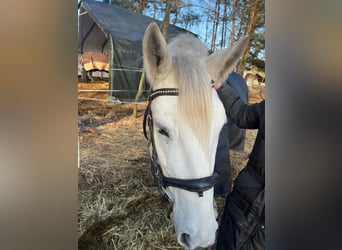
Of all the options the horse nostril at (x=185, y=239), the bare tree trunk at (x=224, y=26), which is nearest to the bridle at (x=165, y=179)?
the horse nostril at (x=185, y=239)

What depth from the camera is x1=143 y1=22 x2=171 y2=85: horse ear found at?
852 millimetres

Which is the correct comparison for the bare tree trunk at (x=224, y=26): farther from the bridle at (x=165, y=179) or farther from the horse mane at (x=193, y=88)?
the bridle at (x=165, y=179)

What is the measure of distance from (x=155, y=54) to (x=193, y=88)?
157 mm

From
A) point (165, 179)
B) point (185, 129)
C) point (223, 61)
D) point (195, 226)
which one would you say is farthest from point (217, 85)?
point (195, 226)

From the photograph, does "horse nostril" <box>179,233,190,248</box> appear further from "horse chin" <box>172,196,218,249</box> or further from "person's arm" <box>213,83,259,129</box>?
"person's arm" <box>213,83,259,129</box>

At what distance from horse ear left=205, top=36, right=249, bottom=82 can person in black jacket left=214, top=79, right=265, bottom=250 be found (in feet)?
0.43

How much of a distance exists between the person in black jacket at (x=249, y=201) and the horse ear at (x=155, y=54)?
31cm

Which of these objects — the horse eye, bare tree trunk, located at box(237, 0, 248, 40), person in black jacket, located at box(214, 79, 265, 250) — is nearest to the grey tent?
the horse eye

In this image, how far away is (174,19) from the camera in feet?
3.05

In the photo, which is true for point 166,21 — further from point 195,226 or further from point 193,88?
point 195,226

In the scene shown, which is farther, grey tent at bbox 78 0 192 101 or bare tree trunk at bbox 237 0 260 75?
bare tree trunk at bbox 237 0 260 75

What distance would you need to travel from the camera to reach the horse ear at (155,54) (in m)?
0.85

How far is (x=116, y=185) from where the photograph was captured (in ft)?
3.01
